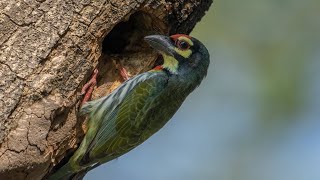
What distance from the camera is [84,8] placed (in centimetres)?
504

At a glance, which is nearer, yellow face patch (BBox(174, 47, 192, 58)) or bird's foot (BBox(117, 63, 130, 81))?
bird's foot (BBox(117, 63, 130, 81))

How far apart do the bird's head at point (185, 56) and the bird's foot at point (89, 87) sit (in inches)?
21.1

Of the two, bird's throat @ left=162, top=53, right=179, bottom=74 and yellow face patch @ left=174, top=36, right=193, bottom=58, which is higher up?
yellow face patch @ left=174, top=36, right=193, bottom=58

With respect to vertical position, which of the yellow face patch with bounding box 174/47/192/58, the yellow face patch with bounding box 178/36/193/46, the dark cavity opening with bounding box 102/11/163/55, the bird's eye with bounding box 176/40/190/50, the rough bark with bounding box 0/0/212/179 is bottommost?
the rough bark with bounding box 0/0/212/179

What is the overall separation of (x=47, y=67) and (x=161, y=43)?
0.85 meters

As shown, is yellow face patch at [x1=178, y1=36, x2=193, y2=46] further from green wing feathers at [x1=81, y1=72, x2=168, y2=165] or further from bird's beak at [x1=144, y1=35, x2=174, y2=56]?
green wing feathers at [x1=81, y1=72, x2=168, y2=165]

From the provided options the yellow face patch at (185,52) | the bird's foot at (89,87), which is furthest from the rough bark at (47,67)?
the yellow face patch at (185,52)

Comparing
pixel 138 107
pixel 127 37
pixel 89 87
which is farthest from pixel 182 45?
pixel 89 87

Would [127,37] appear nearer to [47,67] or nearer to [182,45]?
[182,45]

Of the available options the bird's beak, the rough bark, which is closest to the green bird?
the bird's beak

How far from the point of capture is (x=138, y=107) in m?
5.50

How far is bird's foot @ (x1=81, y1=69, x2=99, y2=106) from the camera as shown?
17.1ft

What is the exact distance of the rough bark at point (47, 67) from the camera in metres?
4.75

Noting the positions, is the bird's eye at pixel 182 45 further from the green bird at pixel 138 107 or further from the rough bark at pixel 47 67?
the rough bark at pixel 47 67
